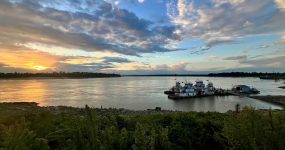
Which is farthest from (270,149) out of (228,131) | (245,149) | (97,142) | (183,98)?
(183,98)

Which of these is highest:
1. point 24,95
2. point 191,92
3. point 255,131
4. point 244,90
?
point 255,131

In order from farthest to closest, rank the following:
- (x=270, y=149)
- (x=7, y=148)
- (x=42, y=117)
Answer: (x=42, y=117), (x=270, y=149), (x=7, y=148)

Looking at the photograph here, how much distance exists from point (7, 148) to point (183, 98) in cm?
8118

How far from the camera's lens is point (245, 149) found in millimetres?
3029

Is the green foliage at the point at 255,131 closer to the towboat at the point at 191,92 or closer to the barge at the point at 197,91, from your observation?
the barge at the point at 197,91

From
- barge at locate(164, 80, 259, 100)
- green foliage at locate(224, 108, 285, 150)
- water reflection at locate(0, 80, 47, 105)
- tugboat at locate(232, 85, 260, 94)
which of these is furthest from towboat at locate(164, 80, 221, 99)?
green foliage at locate(224, 108, 285, 150)

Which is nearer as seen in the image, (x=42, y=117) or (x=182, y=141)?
(x=42, y=117)

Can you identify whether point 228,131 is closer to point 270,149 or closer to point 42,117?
point 270,149

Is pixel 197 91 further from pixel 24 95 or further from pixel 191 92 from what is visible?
pixel 24 95

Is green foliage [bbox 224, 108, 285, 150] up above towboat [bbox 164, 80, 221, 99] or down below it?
above

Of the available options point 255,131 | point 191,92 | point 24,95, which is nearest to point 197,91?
point 191,92

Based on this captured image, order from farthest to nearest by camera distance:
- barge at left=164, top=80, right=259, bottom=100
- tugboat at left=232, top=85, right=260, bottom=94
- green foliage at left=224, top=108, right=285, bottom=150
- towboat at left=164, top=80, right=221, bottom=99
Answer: tugboat at left=232, top=85, right=260, bottom=94 < barge at left=164, top=80, right=259, bottom=100 < towboat at left=164, top=80, right=221, bottom=99 < green foliage at left=224, top=108, right=285, bottom=150

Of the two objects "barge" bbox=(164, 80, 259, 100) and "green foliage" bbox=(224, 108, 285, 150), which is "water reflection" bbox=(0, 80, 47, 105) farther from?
"green foliage" bbox=(224, 108, 285, 150)

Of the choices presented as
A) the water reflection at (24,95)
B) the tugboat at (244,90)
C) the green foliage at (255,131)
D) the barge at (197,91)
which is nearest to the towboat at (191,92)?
the barge at (197,91)
